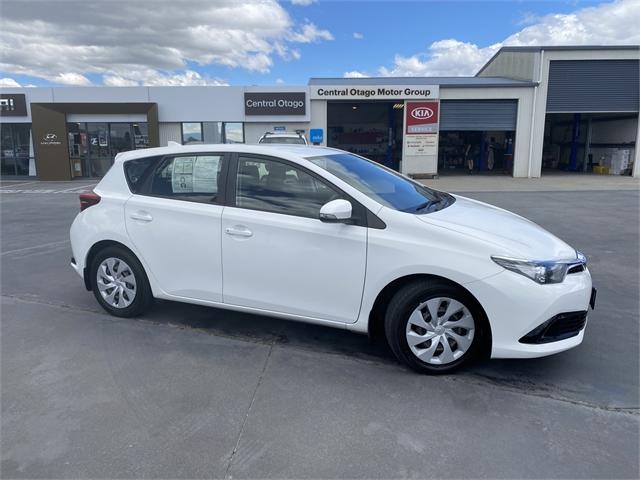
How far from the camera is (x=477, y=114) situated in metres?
23.2

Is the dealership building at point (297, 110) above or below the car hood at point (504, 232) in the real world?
above

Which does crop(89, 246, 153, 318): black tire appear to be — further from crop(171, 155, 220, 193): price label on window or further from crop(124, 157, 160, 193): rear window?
crop(171, 155, 220, 193): price label on window

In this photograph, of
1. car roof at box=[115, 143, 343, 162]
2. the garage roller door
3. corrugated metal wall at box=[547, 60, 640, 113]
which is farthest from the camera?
the garage roller door

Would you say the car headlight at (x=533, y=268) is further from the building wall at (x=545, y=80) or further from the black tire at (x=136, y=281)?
the building wall at (x=545, y=80)

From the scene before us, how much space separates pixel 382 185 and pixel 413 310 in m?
1.21

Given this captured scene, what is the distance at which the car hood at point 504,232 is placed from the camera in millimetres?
3271

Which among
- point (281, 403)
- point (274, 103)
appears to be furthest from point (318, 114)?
point (281, 403)

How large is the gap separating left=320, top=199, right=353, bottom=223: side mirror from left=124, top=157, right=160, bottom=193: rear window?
198 centimetres

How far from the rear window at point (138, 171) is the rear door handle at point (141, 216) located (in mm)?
247

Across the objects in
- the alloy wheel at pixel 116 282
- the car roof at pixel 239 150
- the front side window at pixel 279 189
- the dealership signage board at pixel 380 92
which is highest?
the dealership signage board at pixel 380 92

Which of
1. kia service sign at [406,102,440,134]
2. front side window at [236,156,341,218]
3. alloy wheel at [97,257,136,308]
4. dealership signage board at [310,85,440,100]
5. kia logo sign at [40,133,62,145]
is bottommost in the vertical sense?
alloy wheel at [97,257,136,308]

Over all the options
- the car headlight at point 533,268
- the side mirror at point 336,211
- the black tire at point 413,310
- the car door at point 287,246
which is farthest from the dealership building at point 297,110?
the car headlight at point 533,268

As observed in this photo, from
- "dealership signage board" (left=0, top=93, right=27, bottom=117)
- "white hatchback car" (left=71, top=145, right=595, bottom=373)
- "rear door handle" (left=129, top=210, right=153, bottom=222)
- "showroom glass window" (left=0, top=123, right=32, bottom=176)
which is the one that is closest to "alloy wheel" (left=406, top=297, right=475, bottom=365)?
"white hatchback car" (left=71, top=145, right=595, bottom=373)

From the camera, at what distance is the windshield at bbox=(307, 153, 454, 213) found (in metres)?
3.78
